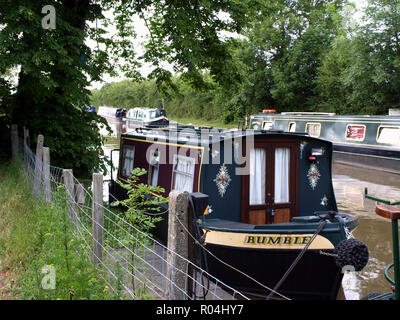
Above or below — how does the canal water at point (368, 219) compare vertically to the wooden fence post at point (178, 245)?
below

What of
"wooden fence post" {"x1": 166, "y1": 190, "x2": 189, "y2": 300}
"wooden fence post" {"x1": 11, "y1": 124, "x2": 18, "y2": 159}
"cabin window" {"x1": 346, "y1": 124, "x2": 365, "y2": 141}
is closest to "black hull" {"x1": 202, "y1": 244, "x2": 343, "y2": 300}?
"wooden fence post" {"x1": 166, "y1": 190, "x2": 189, "y2": 300}

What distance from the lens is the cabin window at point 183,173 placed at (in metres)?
6.53

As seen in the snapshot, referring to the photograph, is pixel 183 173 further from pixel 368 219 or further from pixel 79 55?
pixel 368 219

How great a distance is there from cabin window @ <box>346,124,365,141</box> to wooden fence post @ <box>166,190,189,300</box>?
15.7 meters

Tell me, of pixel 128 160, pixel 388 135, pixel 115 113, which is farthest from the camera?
pixel 115 113

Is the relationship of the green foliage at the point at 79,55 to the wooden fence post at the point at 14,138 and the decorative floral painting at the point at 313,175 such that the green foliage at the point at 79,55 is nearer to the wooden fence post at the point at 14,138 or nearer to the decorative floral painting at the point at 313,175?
the wooden fence post at the point at 14,138

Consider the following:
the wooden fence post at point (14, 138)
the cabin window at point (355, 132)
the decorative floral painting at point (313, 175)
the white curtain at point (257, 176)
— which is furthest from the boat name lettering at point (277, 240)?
the cabin window at point (355, 132)

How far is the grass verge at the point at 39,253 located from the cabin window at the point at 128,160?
251cm

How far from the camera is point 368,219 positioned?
32.6 ft

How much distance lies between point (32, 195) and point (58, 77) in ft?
9.56

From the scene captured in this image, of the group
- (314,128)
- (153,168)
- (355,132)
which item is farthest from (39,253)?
(314,128)

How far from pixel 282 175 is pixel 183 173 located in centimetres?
169

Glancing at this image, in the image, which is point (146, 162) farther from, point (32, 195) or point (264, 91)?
point (264, 91)

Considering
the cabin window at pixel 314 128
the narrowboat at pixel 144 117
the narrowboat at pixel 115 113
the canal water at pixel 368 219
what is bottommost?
the canal water at pixel 368 219
